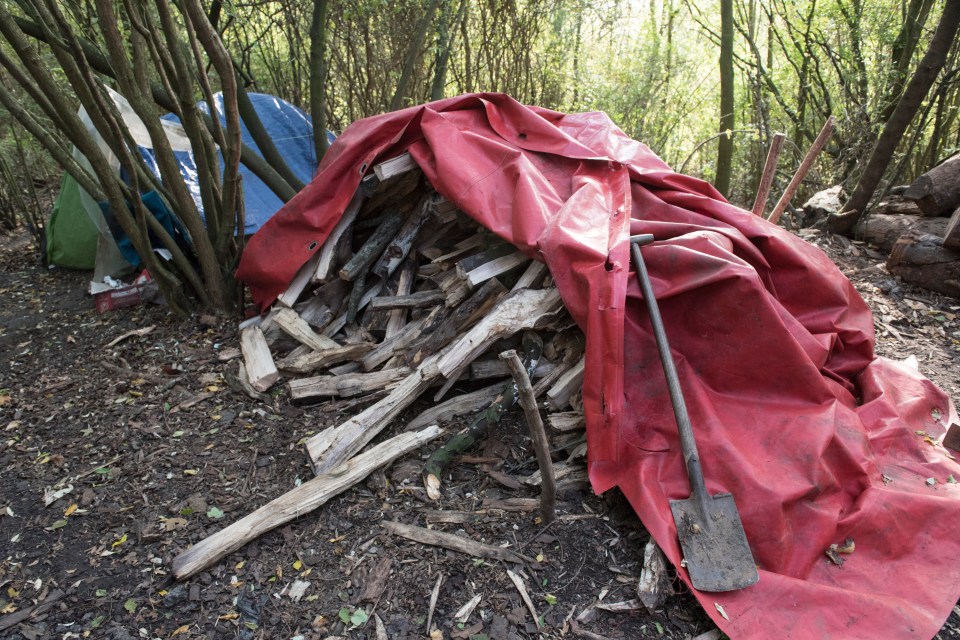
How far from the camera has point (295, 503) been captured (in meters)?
2.46

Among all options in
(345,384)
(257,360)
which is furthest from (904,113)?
(257,360)

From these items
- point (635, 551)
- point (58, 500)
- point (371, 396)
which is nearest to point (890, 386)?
point (635, 551)

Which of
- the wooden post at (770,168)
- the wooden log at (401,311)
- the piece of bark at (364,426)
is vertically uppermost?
the wooden post at (770,168)

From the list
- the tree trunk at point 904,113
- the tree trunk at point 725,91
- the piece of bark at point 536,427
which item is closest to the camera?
the piece of bark at point 536,427

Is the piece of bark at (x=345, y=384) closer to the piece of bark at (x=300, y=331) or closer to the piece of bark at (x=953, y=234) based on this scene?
the piece of bark at (x=300, y=331)

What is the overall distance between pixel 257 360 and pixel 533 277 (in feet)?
5.59

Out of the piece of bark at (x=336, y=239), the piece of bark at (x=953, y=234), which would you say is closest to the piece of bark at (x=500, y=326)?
the piece of bark at (x=336, y=239)

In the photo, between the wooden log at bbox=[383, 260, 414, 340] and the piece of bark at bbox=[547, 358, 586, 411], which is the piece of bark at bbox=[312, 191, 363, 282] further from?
the piece of bark at bbox=[547, 358, 586, 411]

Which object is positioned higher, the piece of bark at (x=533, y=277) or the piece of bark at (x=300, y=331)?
the piece of bark at (x=533, y=277)

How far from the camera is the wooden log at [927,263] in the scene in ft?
14.8

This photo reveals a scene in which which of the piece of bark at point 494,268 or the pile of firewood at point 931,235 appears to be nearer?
the piece of bark at point 494,268

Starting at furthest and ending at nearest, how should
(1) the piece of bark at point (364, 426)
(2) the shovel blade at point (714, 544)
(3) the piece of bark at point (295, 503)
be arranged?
(1) the piece of bark at point (364, 426) < (3) the piece of bark at point (295, 503) < (2) the shovel blade at point (714, 544)

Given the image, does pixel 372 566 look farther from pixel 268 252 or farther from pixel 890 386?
pixel 890 386

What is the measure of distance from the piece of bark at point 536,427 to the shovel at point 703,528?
509 millimetres
